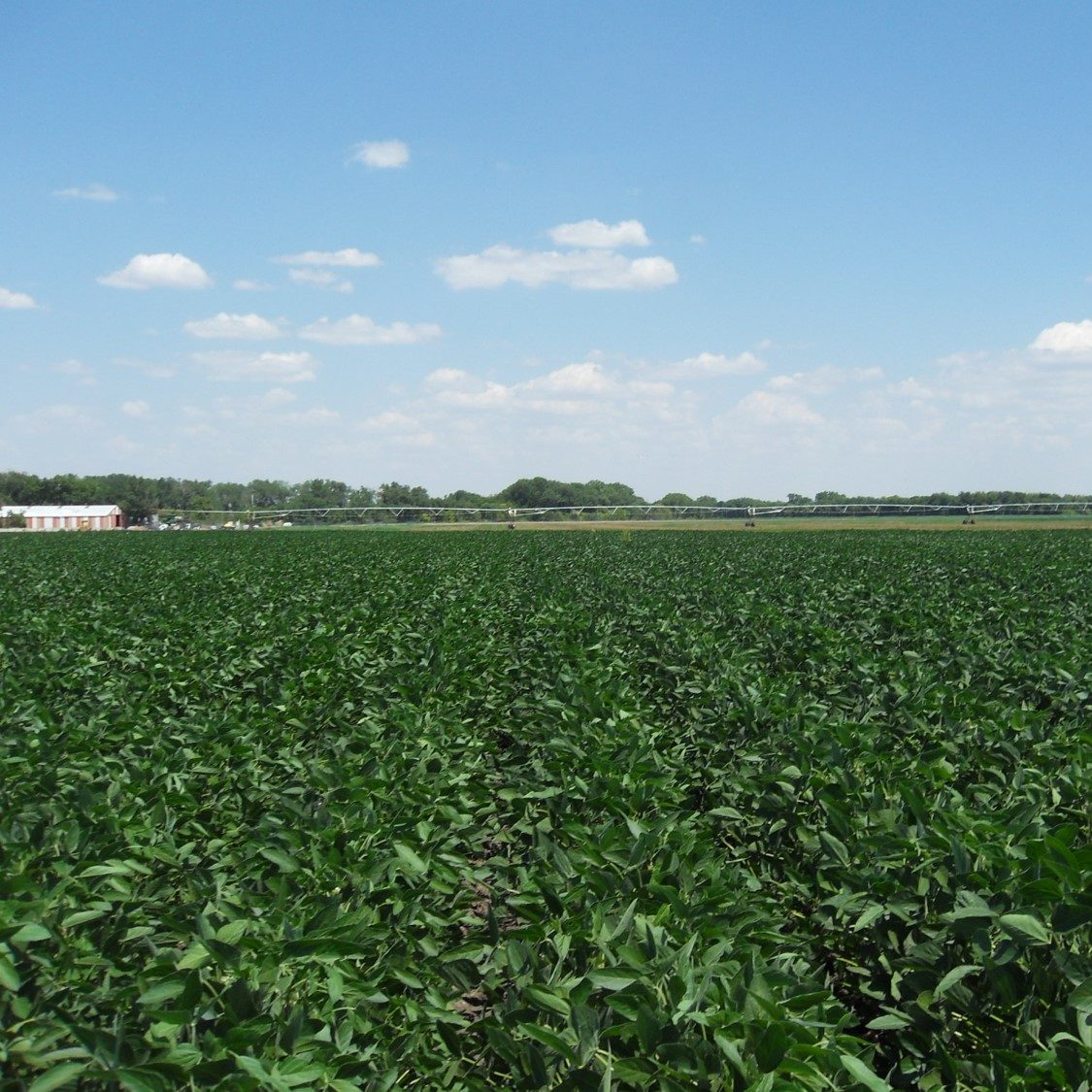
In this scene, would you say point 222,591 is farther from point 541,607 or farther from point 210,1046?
point 210,1046

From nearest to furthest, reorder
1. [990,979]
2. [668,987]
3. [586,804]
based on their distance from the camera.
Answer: [668,987] < [990,979] < [586,804]

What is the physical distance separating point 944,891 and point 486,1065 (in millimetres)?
1800

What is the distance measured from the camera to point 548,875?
12.1 feet

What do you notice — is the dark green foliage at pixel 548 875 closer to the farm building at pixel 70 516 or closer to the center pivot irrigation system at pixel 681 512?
the center pivot irrigation system at pixel 681 512

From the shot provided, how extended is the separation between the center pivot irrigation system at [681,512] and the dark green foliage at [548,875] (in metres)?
77.3

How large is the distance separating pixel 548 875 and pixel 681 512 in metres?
107

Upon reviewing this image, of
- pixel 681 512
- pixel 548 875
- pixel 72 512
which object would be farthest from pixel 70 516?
pixel 548 875

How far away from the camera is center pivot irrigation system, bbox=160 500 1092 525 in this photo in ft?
310

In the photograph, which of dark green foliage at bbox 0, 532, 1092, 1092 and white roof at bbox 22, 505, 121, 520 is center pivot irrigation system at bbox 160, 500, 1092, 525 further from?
dark green foliage at bbox 0, 532, 1092, 1092

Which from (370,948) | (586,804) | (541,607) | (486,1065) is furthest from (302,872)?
(541,607)

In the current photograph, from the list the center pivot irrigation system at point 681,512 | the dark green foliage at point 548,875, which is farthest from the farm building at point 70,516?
the dark green foliage at point 548,875

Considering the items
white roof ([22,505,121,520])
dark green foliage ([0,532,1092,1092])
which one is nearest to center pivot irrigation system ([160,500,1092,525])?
white roof ([22,505,121,520])

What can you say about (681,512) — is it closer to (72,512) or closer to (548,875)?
(72,512)

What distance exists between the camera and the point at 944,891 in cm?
355
